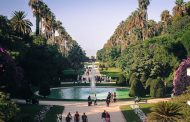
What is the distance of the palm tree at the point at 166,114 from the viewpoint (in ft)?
72.4

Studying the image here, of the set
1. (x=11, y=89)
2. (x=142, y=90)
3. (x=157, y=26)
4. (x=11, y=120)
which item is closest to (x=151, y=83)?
(x=142, y=90)

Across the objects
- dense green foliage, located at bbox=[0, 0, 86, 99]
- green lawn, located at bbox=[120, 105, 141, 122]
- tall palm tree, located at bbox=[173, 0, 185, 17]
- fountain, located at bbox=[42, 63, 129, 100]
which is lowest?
green lawn, located at bbox=[120, 105, 141, 122]

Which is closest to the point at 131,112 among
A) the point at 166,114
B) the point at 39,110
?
the point at 39,110

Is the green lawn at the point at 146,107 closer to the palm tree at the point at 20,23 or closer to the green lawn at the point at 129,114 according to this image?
the green lawn at the point at 129,114

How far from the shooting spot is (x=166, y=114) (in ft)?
73.0

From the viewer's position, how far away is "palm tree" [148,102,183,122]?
72.4 ft

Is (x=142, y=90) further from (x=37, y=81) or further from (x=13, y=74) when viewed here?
(x=13, y=74)

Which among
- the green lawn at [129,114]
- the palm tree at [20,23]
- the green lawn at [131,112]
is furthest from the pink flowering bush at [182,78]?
the palm tree at [20,23]

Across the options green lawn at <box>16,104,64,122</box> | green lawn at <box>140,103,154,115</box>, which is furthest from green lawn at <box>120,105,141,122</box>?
green lawn at <box>16,104,64,122</box>

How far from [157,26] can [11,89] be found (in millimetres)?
100307

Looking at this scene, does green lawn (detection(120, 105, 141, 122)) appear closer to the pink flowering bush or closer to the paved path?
the paved path

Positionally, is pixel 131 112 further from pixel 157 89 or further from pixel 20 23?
pixel 20 23

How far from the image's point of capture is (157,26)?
433 feet

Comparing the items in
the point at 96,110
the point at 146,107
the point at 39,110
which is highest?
the point at 146,107
